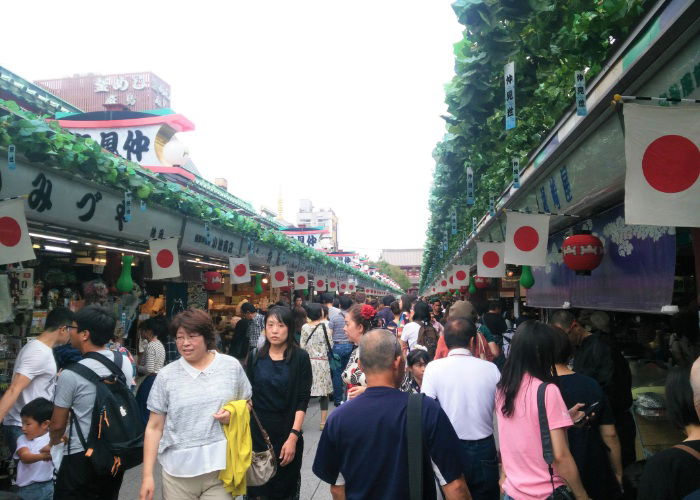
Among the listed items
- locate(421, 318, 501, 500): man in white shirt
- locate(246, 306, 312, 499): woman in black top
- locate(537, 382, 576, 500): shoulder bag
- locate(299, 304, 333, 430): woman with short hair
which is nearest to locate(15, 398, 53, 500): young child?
locate(246, 306, 312, 499): woman in black top

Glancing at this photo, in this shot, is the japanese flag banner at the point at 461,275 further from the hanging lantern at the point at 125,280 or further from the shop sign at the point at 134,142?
the hanging lantern at the point at 125,280

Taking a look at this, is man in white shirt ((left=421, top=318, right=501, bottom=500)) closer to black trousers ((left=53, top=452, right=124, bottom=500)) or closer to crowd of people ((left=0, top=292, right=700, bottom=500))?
crowd of people ((left=0, top=292, right=700, bottom=500))

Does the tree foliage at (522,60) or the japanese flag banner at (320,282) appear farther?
the japanese flag banner at (320,282)

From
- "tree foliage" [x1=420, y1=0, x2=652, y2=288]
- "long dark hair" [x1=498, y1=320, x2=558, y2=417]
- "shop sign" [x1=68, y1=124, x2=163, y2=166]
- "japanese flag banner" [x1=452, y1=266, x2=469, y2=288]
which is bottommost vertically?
"long dark hair" [x1=498, y1=320, x2=558, y2=417]

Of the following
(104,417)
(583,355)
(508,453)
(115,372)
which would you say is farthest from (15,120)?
(583,355)

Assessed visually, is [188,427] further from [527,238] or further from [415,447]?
[527,238]

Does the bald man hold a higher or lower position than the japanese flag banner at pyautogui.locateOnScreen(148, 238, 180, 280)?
lower

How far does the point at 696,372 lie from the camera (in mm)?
2062

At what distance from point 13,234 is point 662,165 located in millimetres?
4862

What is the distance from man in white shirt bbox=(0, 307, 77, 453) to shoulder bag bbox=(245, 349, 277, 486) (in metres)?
2.21

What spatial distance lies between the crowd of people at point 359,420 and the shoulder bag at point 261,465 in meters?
0.05

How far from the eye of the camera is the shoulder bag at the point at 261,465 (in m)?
3.63

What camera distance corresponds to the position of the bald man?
242cm

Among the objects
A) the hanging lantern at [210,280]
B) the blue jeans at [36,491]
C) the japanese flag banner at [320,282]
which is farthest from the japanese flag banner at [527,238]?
the japanese flag banner at [320,282]
